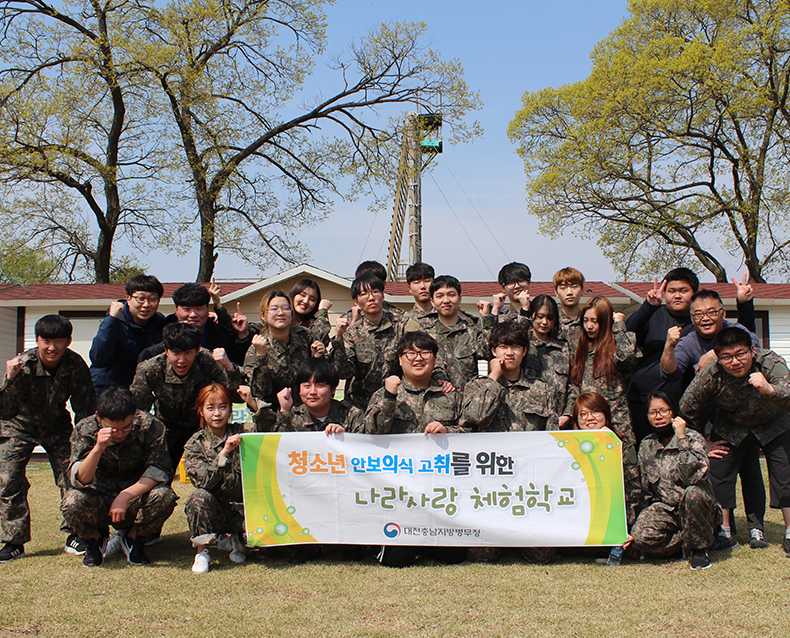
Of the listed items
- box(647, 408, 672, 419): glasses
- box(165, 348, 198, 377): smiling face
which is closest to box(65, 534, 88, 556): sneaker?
box(165, 348, 198, 377): smiling face

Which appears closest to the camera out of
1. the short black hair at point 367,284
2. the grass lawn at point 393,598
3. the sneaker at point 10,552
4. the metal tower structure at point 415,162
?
the grass lawn at point 393,598

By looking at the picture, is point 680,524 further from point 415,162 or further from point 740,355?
point 415,162

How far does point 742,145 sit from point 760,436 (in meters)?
18.2

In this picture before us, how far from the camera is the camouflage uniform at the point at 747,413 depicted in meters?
4.72

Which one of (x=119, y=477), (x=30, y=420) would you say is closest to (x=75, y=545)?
(x=119, y=477)

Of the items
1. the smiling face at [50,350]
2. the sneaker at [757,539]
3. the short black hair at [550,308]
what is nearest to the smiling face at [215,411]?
the smiling face at [50,350]

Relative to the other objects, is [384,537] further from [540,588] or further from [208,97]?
[208,97]

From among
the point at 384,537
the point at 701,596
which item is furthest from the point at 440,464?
the point at 701,596

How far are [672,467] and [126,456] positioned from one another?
12.9ft

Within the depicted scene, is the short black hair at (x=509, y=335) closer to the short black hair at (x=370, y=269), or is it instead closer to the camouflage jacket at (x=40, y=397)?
the short black hair at (x=370, y=269)

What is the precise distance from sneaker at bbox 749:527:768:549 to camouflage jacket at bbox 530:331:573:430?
1638 millimetres

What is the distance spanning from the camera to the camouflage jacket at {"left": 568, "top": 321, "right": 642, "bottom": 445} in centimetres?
503

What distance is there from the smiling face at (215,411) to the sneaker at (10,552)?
1701mm

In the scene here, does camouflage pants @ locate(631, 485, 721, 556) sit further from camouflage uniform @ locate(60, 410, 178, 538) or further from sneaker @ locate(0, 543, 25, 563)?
sneaker @ locate(0, 543, 25, 563)
